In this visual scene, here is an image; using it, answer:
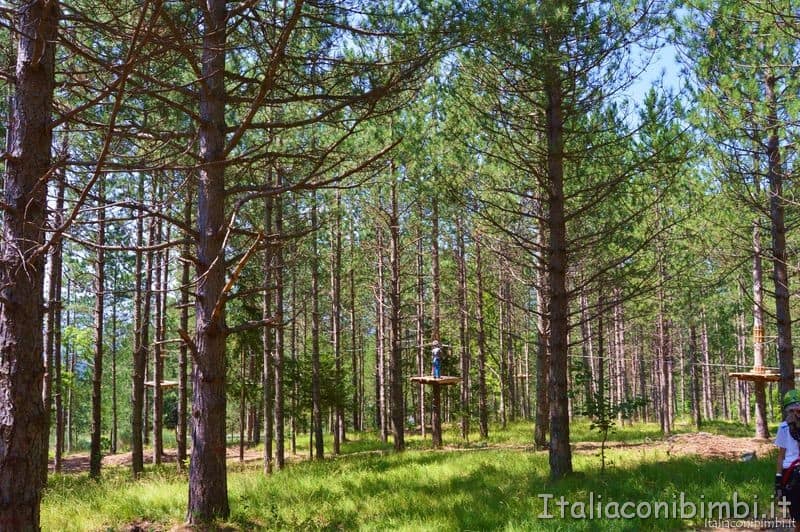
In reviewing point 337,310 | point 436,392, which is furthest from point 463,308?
point 337,310

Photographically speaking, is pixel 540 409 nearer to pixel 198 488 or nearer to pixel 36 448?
pixel 198 488

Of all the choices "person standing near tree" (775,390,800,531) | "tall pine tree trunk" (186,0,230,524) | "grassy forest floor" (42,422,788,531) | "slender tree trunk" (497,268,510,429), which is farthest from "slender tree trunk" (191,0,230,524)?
"slender tree trunk" (497,268,510,429)

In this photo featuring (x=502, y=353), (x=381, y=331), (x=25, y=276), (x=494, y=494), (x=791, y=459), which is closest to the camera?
(x=25, y=276)

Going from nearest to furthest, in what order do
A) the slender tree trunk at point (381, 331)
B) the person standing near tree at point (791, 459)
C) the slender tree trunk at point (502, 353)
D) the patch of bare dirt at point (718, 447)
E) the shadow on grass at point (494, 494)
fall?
1. the person standing near tree at point (791, 459)
2. the shadow on grass at point (494, 494)
3. the patch of bare dirt at point (718, 447)
4. the slender tree trunk at point (381, 331)
5. the slender tree trunk at point (502, 353)

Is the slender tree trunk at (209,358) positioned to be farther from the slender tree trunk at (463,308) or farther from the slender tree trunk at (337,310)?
the slender tree trunk at (463,308)

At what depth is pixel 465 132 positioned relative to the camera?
9.74m

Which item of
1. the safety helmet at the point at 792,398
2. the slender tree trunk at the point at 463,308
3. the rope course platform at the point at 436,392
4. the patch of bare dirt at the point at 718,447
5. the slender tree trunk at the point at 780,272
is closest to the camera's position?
the safety helmet at the point at 792,398

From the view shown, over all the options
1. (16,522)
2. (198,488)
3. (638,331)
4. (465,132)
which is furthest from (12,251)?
(638,331)

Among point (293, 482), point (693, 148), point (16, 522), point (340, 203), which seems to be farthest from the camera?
point (340, 203)

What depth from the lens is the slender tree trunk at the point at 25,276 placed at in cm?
367

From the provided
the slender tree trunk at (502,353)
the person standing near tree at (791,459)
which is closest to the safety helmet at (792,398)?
the person standing near tree at (791,459)

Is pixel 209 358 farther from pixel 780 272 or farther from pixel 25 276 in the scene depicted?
pixel 780 272

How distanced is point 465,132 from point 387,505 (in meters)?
5.99

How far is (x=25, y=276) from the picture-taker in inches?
152
